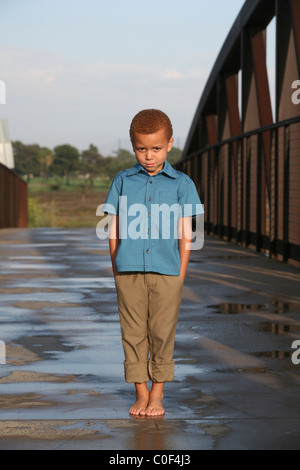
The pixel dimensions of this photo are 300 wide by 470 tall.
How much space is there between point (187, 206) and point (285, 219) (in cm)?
816

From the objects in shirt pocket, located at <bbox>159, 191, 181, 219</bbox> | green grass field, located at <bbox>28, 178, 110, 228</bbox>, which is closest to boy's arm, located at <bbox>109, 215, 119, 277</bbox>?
shirt pocket, located at <bbox>159, 191, 181, 219</bbox>

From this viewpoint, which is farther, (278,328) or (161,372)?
(278,328)

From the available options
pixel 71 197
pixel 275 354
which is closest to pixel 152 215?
pixel 275 354

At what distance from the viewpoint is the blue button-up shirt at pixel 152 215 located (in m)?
4.46

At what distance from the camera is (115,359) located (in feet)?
18.4

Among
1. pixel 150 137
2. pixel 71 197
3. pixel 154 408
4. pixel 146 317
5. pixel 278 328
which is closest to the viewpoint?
pixel 154 408

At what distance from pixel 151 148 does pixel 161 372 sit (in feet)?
3.25

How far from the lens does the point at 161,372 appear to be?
4492 millimetres

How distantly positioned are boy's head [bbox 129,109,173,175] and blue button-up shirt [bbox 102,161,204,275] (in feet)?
0.28

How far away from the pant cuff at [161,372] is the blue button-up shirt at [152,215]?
414 mm

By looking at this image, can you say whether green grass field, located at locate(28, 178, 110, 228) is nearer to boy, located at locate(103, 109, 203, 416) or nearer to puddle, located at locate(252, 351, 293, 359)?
puddle, located at locate(252, 351, 293, 359)

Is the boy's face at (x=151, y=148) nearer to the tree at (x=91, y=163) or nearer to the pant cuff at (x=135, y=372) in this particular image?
the pant cuff at (x=135, y=372)

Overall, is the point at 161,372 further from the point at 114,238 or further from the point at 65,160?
the point at 65,160
